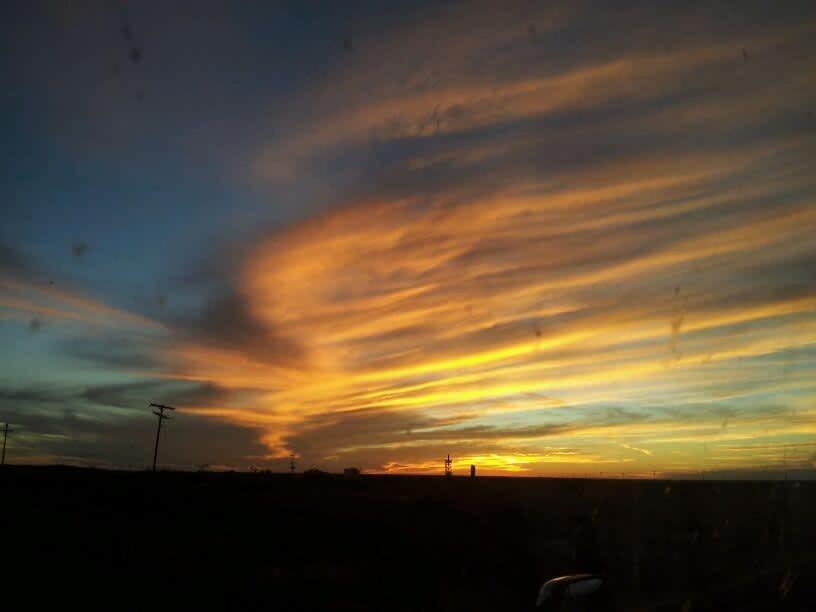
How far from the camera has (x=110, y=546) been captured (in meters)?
26.5

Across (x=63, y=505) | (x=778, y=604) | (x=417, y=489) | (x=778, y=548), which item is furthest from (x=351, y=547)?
(x=417, y=489)

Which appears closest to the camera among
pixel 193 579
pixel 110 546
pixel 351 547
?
pixel 193 579

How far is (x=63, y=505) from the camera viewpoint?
123 ft

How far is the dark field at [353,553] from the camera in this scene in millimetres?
21969

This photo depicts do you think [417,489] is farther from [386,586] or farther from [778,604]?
[778,604]

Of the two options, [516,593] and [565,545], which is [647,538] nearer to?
[565,545]

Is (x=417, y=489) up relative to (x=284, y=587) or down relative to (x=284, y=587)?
up

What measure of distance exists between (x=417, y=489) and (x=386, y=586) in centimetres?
4853

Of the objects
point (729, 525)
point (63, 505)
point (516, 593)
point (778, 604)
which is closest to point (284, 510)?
point (63, 505)

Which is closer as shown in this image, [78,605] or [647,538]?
[78,605]

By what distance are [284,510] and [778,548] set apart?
29549 mm

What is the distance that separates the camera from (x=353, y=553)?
3356cm

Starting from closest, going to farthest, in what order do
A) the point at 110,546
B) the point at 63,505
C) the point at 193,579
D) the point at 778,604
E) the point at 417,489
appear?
the point at 778,604, the point at 193,579, the point at 110,546, the point at 63,505, the point at 417,489

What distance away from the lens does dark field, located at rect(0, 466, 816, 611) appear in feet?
72.1
